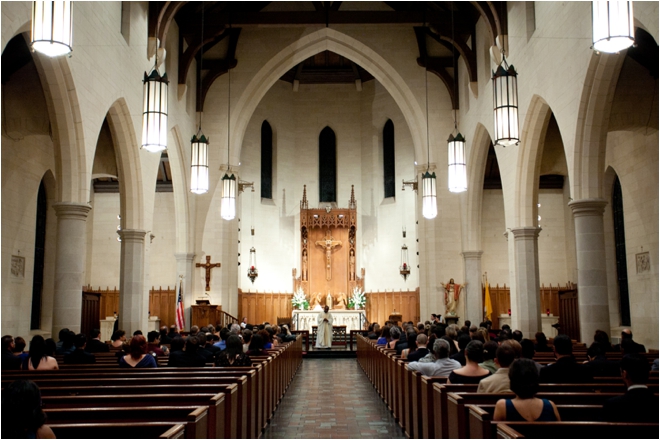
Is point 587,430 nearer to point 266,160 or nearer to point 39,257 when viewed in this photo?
point 39,257

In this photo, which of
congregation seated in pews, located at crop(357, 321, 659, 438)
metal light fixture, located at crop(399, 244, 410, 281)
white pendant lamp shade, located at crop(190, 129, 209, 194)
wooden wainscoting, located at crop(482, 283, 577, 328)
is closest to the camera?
congregation seated in pews, located at crop(357, 321, 659, 438)

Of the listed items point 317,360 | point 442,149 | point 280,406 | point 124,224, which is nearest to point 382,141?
point 442,149

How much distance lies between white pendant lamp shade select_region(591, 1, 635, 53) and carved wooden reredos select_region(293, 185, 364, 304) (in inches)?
756

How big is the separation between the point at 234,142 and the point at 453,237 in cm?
816

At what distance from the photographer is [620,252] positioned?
18125 millimetres

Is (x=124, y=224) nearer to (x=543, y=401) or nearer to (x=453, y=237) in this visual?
(x=453, y=237)

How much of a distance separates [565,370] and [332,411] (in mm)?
4378

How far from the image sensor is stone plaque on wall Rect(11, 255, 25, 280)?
16.3 m

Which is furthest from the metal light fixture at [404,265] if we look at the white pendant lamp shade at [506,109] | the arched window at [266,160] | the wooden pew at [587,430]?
the wooden pew at [587,430]

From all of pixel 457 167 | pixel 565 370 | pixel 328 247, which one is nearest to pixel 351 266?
pixel 328 247

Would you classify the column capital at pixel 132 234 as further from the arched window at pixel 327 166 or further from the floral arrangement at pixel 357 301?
the arched window at pixel 327 166

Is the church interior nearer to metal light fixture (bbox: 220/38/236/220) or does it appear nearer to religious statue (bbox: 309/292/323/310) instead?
metal light fixture (bbox: 220/38/236/220)

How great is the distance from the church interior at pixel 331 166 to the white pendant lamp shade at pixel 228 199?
4 cm

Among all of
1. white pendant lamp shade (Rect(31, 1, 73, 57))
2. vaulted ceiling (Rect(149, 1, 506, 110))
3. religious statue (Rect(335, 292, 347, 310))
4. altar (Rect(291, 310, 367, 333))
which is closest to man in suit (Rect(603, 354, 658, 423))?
white pendant lamp shade (Rect(31, 1, 73, 57))
